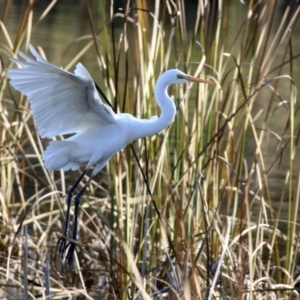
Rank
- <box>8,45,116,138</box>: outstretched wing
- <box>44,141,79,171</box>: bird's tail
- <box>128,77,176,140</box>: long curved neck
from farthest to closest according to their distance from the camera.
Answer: <box>44,141,79,171</box>: bird's tail < <box>128,77,176,140</box>: long curved neck < <box>8,45,116,138</box>: outstretched wing

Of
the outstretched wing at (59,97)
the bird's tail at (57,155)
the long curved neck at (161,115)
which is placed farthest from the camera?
the bird's tail at (57,155)

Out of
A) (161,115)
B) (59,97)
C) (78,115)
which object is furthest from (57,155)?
(161,115)

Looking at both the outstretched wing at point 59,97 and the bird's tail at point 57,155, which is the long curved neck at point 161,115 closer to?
the outstretched wing at point 59,97

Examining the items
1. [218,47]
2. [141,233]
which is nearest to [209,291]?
Result: [141,233]

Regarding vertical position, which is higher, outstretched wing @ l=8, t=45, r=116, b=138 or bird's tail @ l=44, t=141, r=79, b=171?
outstretched wing @ l=8, t=45, r=116, b=138

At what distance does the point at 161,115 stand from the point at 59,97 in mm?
284

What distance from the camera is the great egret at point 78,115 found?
204cm

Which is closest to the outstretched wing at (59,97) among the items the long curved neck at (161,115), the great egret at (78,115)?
the great egret at (78,115)

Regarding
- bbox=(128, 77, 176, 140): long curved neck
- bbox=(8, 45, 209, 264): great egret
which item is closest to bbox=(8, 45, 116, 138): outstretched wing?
bbox=(8, 45, 209, 264): great egret

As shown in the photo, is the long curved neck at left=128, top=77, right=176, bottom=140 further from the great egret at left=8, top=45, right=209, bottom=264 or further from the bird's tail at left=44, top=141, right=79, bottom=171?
the bird's tail at left=44, top=141, right=79, bottom=171

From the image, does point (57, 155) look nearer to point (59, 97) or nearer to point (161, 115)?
point (59, 97)

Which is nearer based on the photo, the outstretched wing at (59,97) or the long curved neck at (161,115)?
the outstretched wing at (59,97)

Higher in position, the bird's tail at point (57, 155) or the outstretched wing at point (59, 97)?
the outstretched wing at point (59, 97)

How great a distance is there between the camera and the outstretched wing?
6.56 feet
